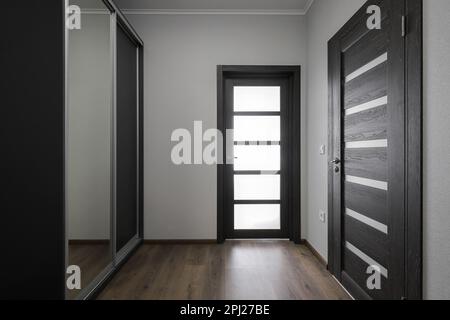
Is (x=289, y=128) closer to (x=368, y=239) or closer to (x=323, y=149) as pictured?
(x=323, y=149)

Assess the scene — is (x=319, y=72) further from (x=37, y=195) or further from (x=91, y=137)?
(x=37, y=195)

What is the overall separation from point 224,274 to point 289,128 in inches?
72.3

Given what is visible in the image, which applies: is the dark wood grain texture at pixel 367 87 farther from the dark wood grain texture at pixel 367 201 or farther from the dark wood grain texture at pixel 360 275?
the dark wood grain texture at pixel 360 275

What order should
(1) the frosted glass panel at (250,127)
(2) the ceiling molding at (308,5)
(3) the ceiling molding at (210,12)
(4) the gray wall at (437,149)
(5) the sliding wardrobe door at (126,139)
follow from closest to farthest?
(4) the gray wall at (437,149)
(5) the sliding wardrobe door at (126,139)
(2) the ceiling molding at (308,5)
(3) the ceiling molding at (210,12)
(1) the frosted glass panel at (250,127)

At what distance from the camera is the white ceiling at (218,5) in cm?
307

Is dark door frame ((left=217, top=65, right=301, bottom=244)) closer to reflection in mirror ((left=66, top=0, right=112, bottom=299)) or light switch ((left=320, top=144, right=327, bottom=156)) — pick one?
light switch ((left=320, top=144, right=327, bottom=156))

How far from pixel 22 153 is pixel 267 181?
8.37 ft

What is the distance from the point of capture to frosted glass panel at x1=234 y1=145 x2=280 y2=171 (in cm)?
339

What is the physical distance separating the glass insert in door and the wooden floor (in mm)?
369

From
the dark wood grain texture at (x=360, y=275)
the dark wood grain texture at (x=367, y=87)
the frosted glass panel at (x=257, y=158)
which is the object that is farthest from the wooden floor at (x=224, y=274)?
the dark wood grain texture at (x=367, y=87)

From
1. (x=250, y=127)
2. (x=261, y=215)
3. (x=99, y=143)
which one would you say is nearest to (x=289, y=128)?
(x=250, y=127)

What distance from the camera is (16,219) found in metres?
1.39

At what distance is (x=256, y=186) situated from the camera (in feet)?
11.2
